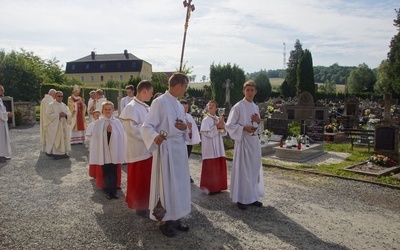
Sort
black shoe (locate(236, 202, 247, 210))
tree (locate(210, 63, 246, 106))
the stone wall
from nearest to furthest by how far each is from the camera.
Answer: black shoe (locate(236, 202, 247, 210)) < the stone wall < tree (locate(210, 63, 246, 106))

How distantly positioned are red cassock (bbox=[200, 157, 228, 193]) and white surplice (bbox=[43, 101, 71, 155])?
5690 mm

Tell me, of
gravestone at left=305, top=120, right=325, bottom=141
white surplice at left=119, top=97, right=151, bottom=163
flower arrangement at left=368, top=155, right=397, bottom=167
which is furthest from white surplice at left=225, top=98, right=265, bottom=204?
gravestone at left=305, top=120, right=325, bottom=141

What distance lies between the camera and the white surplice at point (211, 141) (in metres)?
6.72

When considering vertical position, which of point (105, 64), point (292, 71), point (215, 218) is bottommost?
point (215, 218)

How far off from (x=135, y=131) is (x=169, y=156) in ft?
3.74

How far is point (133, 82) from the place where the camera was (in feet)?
127

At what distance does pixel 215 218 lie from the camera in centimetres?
520

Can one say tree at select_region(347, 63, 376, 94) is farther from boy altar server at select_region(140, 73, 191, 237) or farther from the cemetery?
boy altar server at select_region(140, 73, 191, 237)

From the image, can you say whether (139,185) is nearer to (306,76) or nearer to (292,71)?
(306,76)

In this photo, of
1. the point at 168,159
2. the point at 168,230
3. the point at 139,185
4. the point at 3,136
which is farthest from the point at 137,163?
the point at 3,136

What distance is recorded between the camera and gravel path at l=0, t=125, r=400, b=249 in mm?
4328

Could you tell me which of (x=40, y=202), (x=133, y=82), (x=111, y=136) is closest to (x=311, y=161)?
(x=111, y=136)

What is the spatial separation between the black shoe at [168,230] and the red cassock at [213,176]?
2163 mm

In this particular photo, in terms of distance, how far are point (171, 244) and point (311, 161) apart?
754cm
